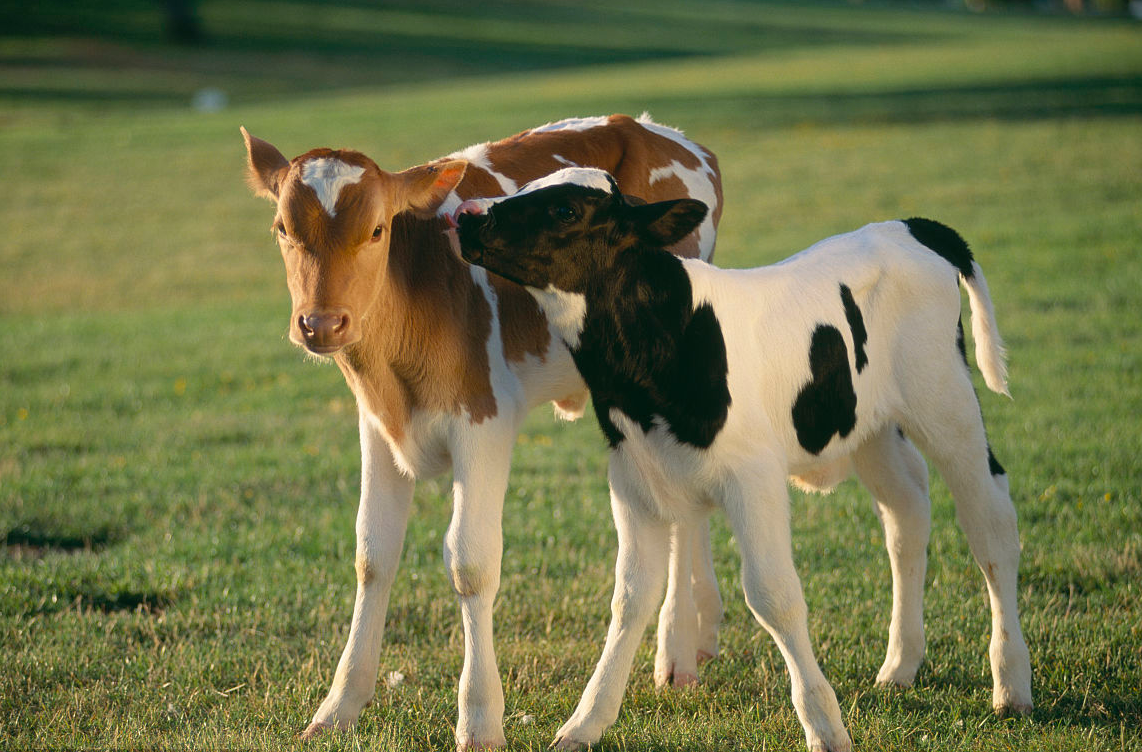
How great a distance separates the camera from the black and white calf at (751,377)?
4.35m

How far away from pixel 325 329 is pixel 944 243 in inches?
110

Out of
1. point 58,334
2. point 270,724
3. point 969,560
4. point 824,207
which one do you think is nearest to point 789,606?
point 270,724

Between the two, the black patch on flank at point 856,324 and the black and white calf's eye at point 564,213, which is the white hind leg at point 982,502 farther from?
the black and white calf's eye at point 564,213

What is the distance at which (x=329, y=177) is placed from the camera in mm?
4531

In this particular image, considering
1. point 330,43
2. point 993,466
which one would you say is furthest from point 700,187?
point 330,43

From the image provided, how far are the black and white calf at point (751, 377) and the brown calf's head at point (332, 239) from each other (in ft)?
1.67

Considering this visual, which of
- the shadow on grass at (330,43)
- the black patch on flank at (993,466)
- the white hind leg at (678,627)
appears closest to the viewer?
the black patch on flank at (993,466)

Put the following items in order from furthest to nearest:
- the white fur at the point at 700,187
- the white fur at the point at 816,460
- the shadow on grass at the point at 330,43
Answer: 1. the shadow on grass at the point at 330,43
2. the white fur at the point at 700,187
3. the white fur at the point at 816,460

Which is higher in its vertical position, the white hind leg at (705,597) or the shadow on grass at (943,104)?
the white hind leg at (705,597)

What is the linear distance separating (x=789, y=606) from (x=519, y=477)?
185 inches

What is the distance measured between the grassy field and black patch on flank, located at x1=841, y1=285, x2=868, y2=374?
1.49 metres

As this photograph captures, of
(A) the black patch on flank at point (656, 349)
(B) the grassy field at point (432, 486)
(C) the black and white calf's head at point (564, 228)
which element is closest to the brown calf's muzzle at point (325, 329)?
(C) the black and white calf's head at point (564, 228)

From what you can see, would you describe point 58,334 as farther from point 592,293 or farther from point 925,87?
point 925,87

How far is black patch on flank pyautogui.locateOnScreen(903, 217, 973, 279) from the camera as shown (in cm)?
527
